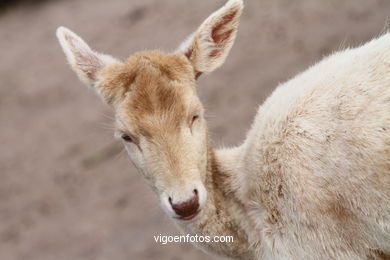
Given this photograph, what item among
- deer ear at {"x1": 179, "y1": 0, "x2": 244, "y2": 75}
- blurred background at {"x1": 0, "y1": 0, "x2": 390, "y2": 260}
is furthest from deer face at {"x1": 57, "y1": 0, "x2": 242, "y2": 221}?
blurred background at {"x1": 0, "y1": 0, "x2": 390, "y2": 260}

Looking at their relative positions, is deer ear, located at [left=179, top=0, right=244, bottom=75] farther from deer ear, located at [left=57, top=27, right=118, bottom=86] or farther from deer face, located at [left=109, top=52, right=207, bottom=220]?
deer ear, located at [left=57, top=27, right=118, bottom=86]

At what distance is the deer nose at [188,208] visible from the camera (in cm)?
309

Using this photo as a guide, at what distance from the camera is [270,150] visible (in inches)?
129

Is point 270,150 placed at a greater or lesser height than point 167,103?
lesser

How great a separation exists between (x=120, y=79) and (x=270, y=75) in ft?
14.3

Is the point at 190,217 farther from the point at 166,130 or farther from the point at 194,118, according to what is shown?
the point at 194,118

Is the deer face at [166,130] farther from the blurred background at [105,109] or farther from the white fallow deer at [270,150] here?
the blurred background at [105,109]

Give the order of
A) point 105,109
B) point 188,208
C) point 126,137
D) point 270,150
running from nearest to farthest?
1. point 188,208
2. point 270,150
3. point 126,137
4. point 105,109

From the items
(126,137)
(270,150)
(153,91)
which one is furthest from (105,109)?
(270,150)

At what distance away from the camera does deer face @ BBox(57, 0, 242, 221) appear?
3189mm

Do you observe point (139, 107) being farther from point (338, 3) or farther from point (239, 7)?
point (338, 3)

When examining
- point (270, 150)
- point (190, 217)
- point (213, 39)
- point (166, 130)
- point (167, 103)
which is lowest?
point (190, 217)

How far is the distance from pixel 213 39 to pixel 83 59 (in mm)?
924

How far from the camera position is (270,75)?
7.57 m
